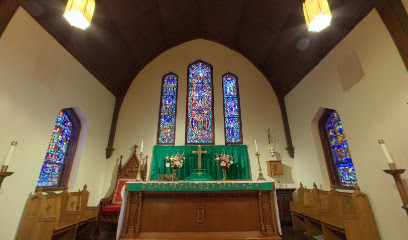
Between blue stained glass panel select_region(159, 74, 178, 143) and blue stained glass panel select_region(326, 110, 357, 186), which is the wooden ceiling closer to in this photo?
blue stained glass panel select_region(159, 74, 178, 143)

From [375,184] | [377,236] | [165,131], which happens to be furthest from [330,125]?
[165,131]

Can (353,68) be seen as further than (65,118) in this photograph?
No

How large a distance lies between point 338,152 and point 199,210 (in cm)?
336

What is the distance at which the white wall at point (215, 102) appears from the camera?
552cm

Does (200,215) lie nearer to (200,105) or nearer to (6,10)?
(200,105)

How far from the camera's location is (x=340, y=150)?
3986 mm

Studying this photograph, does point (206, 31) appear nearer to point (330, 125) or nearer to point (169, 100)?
point (169, 100)

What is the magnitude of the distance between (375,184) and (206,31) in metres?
6.53

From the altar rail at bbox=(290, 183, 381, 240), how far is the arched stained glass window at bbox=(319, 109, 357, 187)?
599 mm

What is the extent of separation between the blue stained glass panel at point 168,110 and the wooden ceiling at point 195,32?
117 cm

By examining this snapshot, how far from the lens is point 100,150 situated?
201 inches

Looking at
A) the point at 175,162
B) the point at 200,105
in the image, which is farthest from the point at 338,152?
the point at 200,105

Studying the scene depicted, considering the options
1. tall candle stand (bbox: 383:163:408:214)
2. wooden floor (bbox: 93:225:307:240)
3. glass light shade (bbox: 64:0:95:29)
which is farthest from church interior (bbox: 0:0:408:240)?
glass light shade (bbox: 64:0:95:29)

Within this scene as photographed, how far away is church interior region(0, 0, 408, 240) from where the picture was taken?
2.78 meters
